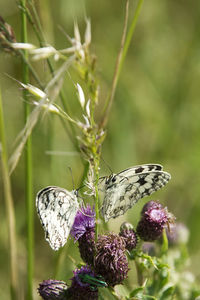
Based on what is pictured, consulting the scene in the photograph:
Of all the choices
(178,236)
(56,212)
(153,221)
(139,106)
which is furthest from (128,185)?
(139,106)

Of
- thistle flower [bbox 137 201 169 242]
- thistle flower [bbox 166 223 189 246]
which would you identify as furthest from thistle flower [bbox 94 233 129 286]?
thistle flower [bbox 166 223 189 246]

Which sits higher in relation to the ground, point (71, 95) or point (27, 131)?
point (71, 95)

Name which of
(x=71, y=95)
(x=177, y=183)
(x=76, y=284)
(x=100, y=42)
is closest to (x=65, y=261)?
(x=76, y=284)

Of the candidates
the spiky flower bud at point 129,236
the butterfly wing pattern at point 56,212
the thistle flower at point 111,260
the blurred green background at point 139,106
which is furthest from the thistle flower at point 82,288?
the blurred green background at point 139,106

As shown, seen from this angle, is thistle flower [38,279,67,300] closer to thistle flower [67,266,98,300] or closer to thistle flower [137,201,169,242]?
thistle flower [67,266,98,300]

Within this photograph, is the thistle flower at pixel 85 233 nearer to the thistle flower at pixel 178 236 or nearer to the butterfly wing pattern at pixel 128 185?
the butterfly wing pattern at pixel 128 185

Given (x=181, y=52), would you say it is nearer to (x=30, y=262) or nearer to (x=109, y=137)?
(x=109, y=137)
